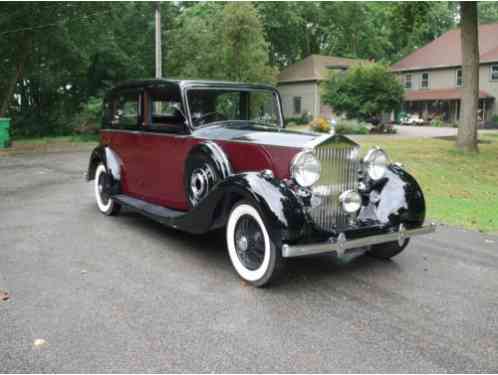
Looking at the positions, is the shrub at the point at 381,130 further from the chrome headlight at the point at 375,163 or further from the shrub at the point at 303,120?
the chrome headlight at the point at 375,163

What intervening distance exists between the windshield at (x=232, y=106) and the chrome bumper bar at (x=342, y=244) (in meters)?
2.30

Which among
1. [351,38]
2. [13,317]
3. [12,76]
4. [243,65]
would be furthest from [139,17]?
[13,317]

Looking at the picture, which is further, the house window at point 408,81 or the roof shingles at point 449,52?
the house window at point 408,81

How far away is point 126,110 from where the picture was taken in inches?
273

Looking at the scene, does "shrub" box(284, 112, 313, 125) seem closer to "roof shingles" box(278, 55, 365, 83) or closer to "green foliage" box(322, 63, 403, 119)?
"roof shingles" box(278, 55, 365, 83)

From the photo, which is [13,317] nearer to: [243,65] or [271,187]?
[271,187]

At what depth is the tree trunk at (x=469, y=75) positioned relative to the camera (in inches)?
606

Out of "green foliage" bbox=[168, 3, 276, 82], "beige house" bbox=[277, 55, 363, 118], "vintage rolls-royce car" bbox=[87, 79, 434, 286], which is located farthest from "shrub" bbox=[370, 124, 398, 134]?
"vintage rolls-royce car" bbox=[87, 79, 434, 286]

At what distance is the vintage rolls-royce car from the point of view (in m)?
4.31

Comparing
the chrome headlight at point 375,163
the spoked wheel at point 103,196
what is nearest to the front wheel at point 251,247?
the chrome headlight at point 375,163

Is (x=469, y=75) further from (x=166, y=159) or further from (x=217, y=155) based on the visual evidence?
(x=217, y=155)

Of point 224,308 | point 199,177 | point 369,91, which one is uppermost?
point 369,91

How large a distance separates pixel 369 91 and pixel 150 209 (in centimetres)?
2402

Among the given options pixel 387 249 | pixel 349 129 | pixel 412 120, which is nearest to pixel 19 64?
pixel 349 129
